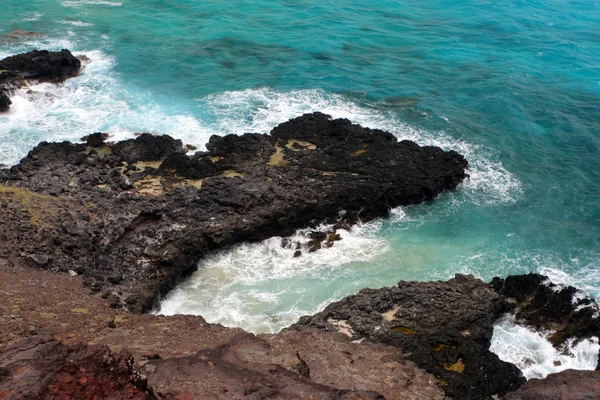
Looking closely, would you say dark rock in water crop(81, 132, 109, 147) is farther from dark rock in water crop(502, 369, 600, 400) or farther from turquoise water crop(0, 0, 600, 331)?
dark rock in water crop(502, 369, 600, 400)

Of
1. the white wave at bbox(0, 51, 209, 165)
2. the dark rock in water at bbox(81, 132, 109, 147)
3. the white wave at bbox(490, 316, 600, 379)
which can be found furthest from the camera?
the white wave at bbox(0, 51, 209, 165)

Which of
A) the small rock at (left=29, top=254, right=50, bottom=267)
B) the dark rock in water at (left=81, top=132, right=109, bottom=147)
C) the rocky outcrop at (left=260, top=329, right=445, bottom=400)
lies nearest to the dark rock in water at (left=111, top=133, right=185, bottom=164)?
the dark rock in water at (left=81, top=132, right=109, bottom=147)

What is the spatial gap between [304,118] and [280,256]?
12767 mm

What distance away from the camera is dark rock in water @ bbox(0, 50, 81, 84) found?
150 ft

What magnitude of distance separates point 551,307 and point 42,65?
4073cm

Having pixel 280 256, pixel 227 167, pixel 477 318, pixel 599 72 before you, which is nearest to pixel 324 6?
pixel 599 72

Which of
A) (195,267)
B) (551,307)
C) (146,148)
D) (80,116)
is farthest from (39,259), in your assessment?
(551,307)

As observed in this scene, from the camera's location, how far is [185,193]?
31.8 meters

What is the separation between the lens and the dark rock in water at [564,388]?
19.9m

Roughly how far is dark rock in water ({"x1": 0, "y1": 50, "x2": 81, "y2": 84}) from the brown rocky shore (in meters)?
4.63

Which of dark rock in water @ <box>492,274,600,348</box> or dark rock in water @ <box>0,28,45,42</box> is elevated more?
dark rock in water @ <box>0,28,45,42</box>

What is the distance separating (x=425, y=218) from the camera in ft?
114

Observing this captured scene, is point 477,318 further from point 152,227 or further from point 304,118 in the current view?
point 304,118

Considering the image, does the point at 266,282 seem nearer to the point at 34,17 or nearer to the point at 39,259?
the point at 39,259
